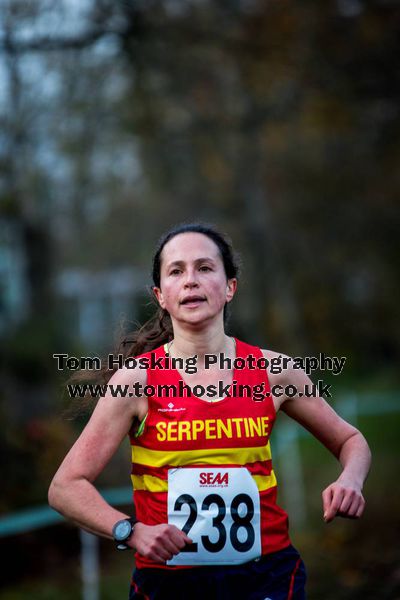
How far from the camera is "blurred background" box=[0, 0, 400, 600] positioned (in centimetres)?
871

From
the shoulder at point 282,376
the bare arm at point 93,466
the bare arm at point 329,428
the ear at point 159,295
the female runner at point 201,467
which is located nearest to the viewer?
the bare arm at point 93,466

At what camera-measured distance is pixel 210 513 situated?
10.0ft

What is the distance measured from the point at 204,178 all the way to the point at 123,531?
2259cm

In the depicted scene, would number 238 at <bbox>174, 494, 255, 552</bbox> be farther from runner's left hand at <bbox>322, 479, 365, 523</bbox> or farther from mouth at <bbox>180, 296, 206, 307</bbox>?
mouth at <bbox>180, 296, 206, 307</bbox>

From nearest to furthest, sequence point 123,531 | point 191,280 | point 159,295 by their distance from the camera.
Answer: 1. point 123,531
2. point 191,280
3. point 159,295

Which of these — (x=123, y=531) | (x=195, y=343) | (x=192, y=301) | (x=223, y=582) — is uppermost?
(x=192, y=301)

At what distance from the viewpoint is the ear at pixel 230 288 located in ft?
11.5

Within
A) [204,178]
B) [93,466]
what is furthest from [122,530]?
[204,178]

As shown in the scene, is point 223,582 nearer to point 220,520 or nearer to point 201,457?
point 220,520

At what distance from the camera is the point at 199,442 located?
307cm

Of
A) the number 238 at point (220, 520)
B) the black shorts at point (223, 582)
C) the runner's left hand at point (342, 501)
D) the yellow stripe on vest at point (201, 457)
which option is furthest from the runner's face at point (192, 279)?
the black shorts at point (223, 582)

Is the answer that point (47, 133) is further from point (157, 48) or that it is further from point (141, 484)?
point (141, 484)

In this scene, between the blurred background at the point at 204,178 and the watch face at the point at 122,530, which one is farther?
the blurred background at the point at 204,178

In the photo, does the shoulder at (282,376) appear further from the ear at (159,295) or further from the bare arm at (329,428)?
the ear at (159,295)
